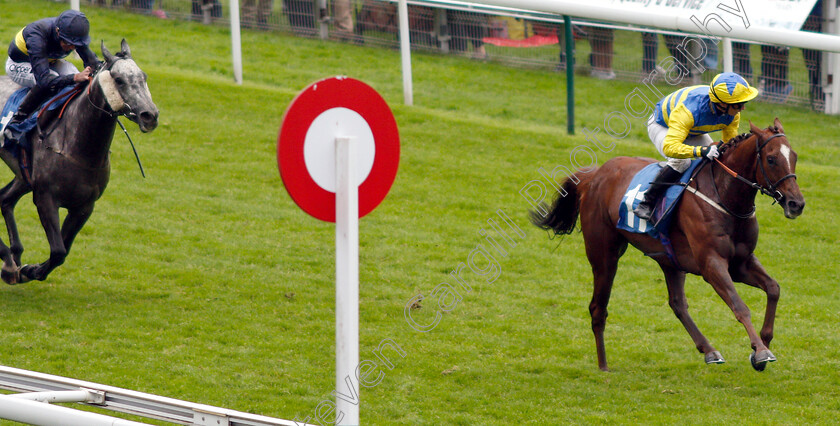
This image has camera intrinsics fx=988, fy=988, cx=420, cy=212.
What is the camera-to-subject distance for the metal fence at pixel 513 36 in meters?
11.4

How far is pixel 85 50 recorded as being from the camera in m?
6.60

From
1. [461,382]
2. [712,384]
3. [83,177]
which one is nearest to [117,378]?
[83,177]

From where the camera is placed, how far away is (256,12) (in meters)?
14.7

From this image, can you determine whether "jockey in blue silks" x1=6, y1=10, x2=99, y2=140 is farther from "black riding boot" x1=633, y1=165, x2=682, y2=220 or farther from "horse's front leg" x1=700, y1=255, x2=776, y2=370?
"horse's front leg" x1=700, y1=255, x2=776, y2=370

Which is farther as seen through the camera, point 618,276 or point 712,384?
point 618,276

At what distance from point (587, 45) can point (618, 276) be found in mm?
5579

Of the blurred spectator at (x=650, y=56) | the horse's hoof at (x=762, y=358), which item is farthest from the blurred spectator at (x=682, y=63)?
the horse's hoof at (x=762, y=358)

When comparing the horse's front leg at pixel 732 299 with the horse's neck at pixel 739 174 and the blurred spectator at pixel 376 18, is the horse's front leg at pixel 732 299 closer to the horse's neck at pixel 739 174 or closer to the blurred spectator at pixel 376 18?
the horse's neck at pixel 739 174

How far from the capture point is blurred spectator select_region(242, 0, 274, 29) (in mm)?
14586

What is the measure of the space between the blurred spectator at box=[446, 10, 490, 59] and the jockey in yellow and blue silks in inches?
292

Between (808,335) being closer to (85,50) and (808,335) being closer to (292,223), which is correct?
(292,223)

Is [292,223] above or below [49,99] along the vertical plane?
below

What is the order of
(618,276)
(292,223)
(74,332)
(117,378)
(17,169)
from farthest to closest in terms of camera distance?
(292,223) < (618,276) < (17,169) < (74,332) < (117,378)

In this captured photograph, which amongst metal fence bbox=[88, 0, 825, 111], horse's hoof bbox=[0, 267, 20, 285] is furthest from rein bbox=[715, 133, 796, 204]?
metal fence bbox=[88, 0, 825, 111]
